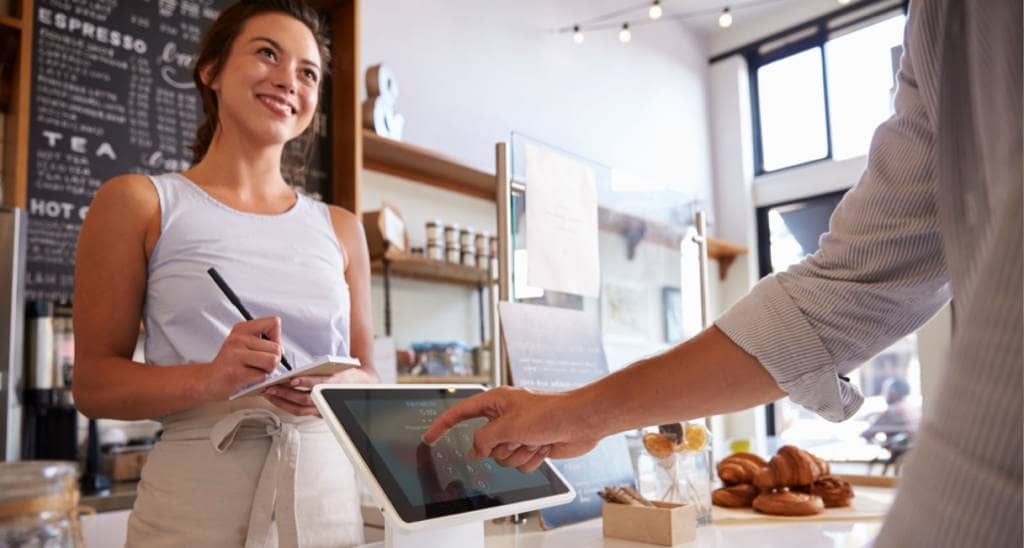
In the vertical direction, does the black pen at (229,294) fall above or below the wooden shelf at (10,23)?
below

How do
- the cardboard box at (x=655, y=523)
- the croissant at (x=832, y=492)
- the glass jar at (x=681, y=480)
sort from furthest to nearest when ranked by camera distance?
the croissant at (x=832, y=492)
the glass jar at (x=681, y=480)
the cardboard box at (x=655, y=523)

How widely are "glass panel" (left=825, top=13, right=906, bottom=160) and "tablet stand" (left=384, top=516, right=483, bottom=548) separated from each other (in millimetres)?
5308

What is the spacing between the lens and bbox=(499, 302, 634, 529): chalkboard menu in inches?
56.1

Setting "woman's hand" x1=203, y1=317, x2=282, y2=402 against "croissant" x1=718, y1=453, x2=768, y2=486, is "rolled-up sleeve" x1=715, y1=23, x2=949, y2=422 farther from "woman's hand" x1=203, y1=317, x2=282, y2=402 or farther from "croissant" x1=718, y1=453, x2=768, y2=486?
"croissant" x1=718, y1=453, x2=768, y2=486

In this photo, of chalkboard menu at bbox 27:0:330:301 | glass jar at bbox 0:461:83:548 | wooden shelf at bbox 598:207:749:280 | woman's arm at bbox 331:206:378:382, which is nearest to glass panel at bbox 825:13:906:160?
wooden shelf at bbox 598:207:749:280

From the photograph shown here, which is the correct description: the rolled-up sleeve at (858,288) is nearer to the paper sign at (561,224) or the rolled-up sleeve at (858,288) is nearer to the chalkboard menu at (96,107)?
the paper sign at (561,224)

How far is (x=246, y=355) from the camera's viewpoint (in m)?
1.04

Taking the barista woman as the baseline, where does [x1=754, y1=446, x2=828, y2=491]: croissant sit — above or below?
below

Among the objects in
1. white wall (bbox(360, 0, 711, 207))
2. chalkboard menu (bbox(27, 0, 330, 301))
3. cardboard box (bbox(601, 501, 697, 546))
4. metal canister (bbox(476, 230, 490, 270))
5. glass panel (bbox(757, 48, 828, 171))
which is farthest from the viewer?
glass panel (bbox(757, 48, 828, 171))

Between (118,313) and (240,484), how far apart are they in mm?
317

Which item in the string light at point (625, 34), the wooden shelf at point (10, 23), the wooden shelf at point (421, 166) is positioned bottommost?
the wooden shelf at point (421, 166)

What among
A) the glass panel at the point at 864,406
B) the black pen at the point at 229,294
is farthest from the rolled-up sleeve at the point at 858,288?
the glass panel at the point at 864,406

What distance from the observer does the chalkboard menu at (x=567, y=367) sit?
1.43 m

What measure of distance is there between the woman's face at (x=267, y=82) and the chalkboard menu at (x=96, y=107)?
0.85 metres
